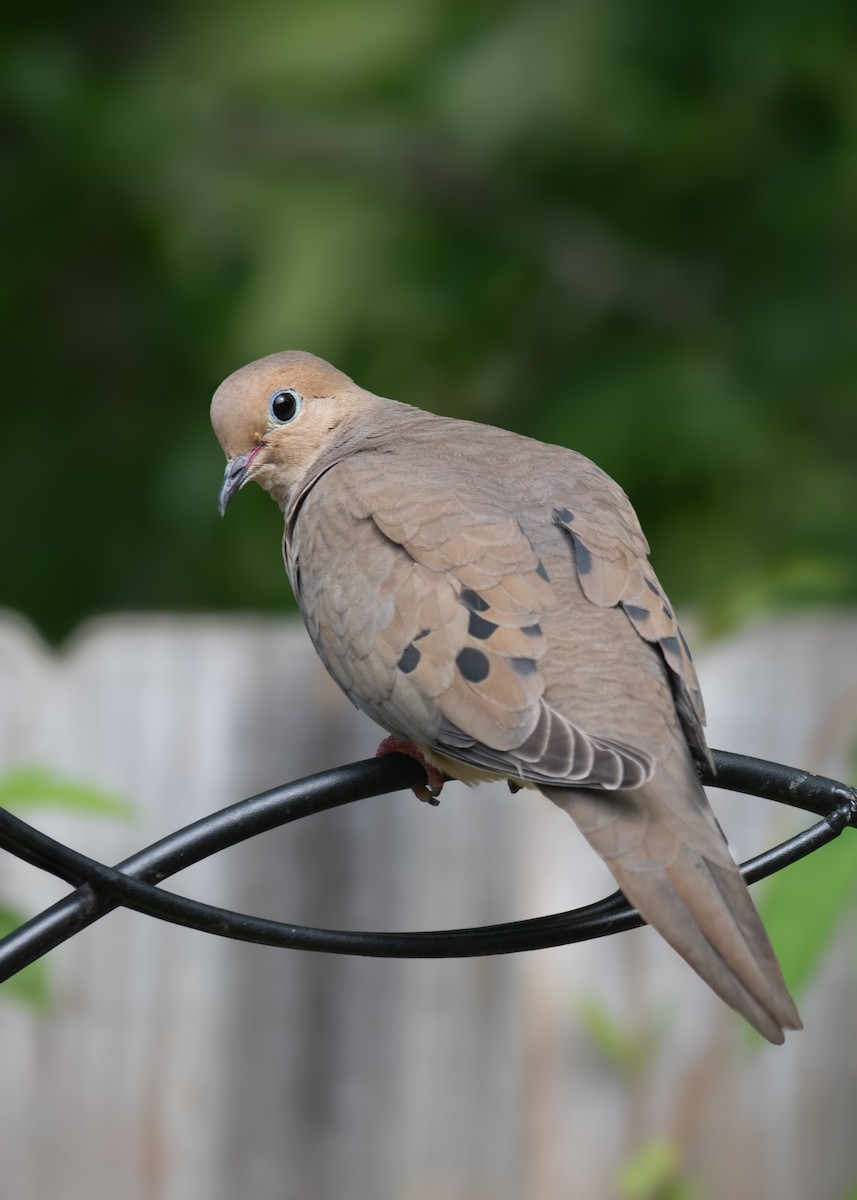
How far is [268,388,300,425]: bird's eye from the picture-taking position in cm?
281

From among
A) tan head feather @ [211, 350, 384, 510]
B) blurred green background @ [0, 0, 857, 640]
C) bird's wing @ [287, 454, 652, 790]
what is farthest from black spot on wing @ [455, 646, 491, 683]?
blurred green background @ [0, 0, 857, 640]

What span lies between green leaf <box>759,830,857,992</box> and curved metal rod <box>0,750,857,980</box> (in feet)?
1.47

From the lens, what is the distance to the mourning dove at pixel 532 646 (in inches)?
62.4

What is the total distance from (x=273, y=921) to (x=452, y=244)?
12.0 ft

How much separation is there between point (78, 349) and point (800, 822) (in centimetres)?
338

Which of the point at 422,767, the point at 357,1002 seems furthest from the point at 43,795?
the point at 357,1002

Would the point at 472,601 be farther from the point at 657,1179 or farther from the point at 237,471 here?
the point at 657,1179

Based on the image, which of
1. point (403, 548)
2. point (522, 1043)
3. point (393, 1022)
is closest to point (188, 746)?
point (393, 1022)

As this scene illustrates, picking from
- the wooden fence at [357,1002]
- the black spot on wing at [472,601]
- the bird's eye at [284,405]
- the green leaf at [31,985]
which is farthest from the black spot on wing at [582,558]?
the wooden fence at [357,1002]

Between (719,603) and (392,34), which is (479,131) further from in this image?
(719,603)

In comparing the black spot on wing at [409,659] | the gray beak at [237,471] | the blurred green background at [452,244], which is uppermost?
the blurred green background at [452,244]

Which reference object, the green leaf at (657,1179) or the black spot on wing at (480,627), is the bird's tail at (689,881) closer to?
the black spot on wing at (480,627)

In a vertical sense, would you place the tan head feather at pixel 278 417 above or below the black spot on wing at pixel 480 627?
above

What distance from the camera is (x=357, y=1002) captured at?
140 inches
